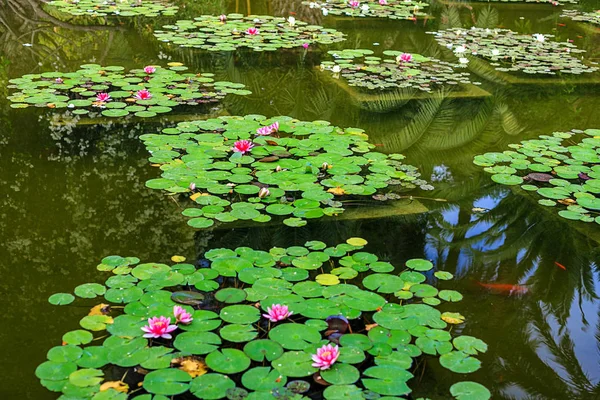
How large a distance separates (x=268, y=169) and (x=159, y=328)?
128 cm

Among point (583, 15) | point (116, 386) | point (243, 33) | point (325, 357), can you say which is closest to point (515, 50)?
point (243, 33)

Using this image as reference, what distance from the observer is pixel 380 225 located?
8.21ft

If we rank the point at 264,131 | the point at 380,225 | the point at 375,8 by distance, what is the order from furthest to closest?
the point at 375,8, the point at 264,131, the point at 380,225

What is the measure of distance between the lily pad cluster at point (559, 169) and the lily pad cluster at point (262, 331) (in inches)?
35.5

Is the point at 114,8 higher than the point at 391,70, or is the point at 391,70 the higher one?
the point at 114,8

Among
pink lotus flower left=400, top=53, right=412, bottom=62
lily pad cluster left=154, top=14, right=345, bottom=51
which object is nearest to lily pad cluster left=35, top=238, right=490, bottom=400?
pink lotus flower left=400, top=53, right=412, bottom=62

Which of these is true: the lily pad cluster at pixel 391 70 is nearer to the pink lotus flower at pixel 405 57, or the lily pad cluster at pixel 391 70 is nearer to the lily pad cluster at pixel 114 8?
the pink lotus flower at pixel 405 57

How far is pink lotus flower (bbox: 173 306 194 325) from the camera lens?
1.79 m

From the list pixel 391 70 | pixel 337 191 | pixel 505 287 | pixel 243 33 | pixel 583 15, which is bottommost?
pixel 505 287

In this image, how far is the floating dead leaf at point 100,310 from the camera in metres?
1.87

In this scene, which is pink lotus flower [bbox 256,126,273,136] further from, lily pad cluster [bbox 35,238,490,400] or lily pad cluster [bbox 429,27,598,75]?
lily pad cluster [bbox 429,27,598,75]

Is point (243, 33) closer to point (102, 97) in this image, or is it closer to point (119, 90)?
point (119, 90)

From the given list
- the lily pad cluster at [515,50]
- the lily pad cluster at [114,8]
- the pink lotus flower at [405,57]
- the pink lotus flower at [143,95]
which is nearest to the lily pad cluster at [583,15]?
the lily pad cluster at [515,50]

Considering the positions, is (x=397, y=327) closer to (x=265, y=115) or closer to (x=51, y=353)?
(x=51, y=353)
